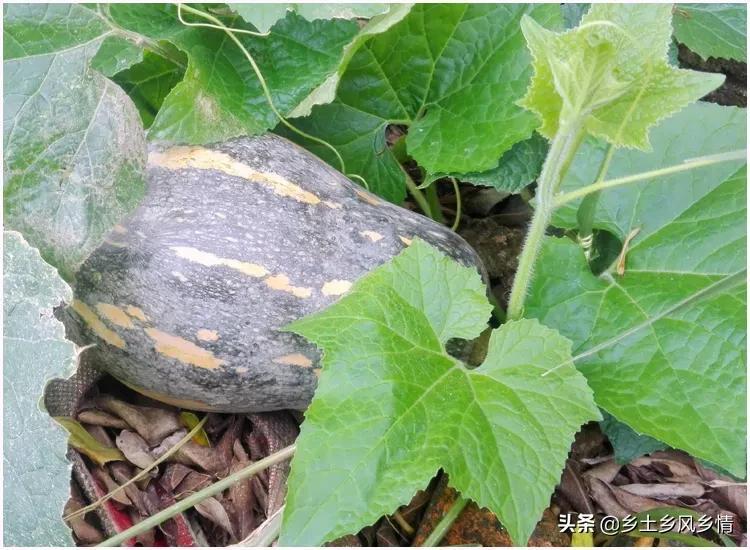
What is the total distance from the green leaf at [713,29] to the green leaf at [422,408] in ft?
2.30

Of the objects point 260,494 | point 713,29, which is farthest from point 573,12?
point 260,494

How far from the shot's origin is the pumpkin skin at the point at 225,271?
1143mm

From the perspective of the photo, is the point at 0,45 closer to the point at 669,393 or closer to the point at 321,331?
the point at 321,331

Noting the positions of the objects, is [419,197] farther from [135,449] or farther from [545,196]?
[135,449]

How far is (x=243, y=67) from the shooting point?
4.18ft

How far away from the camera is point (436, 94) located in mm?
1374

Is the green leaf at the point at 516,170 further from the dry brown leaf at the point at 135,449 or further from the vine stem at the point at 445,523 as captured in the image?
the dry brown leaf at the point at 135,449

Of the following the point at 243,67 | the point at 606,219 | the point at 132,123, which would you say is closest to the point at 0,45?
the point at 132,123

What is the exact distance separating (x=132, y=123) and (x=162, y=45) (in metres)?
0.18

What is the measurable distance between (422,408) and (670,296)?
429 mm

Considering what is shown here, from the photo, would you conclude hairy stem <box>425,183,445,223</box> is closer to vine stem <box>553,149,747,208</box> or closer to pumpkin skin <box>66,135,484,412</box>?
pumpkin skin <box>66,135,484,412</box>

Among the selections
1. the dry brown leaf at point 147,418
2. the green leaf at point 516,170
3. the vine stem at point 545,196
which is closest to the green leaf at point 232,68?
the green leaf at point 516,170

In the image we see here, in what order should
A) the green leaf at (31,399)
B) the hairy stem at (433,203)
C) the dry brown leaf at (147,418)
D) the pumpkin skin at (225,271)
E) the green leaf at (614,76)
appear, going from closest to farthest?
the green leaf at (614,76) < the green leaf at (31,399) < the pumpkin skin at (225,271) < the dry brown leaf at (147,418) < the hairy stem at (433,203)

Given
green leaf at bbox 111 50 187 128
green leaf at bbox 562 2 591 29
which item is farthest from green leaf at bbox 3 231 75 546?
green leaf at bbox 562 2 591 29
